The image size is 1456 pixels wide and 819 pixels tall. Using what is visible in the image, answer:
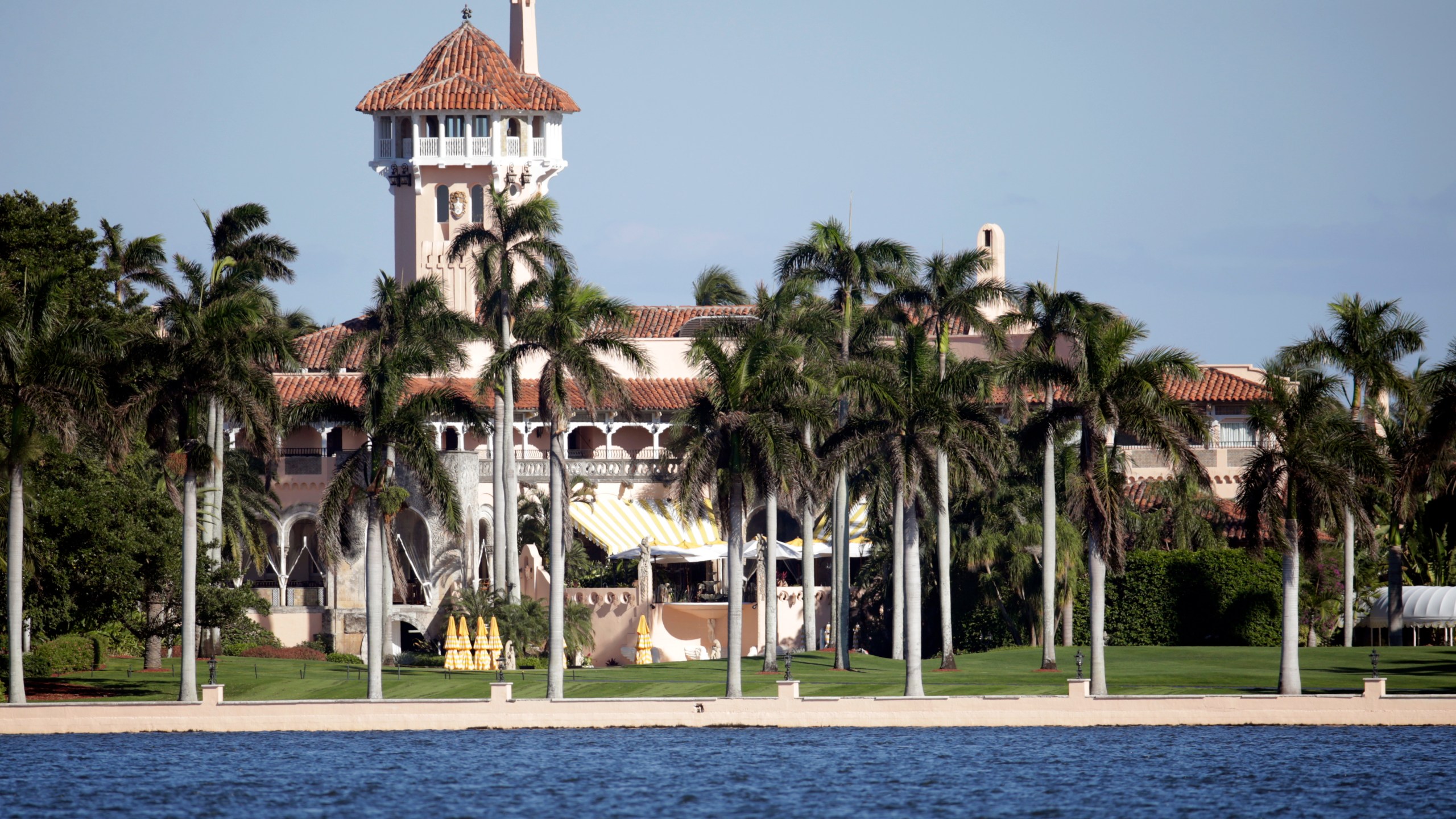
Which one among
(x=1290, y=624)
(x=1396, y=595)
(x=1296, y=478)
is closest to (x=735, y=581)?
(x=1290, y=624)

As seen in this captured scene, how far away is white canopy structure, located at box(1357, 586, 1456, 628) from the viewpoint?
61906mm

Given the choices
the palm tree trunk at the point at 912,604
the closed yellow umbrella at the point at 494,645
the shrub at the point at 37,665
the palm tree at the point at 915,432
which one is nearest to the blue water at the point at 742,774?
the palm tree trunk at the point at 912,604

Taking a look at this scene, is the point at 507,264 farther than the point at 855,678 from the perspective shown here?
Yes

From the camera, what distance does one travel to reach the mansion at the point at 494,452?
6912 centimetres

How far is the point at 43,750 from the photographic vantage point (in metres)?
42.9

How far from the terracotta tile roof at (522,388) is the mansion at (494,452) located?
0.41 ft

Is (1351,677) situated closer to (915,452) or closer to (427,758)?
(915,452)

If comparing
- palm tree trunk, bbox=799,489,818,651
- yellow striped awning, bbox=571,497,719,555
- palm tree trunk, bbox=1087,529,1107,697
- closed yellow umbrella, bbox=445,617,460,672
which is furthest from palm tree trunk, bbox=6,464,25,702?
yellow striped awning, bbox=571,497,719,555

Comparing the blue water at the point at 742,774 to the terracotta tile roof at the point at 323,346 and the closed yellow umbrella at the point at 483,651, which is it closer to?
the closed yellow umbrella at the point at 483,651

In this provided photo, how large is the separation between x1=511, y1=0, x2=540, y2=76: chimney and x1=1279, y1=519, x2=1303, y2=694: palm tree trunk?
51045mm

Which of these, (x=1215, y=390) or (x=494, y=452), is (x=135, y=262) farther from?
(x=1215, y=390)

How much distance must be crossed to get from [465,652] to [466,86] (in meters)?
Result: 31.6

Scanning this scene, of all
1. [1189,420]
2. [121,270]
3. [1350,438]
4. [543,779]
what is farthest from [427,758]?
[121,270]

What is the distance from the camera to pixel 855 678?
5434 centimetres
